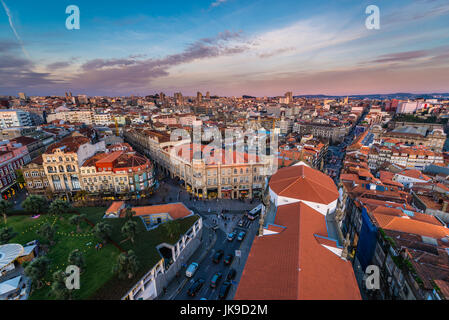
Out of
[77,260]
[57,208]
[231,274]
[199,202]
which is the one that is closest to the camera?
[77,260]

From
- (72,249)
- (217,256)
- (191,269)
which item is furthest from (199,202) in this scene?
(72,249)

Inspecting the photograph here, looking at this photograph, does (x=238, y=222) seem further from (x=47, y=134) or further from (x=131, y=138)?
(x=47, y=134)

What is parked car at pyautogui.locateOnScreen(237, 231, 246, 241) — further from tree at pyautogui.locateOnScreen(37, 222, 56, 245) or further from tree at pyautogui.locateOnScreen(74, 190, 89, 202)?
tree at pyautogui.locateOnScreen(74, 190, 89, 202)

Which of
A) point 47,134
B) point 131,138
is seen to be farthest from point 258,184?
point 47,134

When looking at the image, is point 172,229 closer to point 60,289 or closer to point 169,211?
point 169,211

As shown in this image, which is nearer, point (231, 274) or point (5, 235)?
point (5, 235)

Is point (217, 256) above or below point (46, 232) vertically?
below
